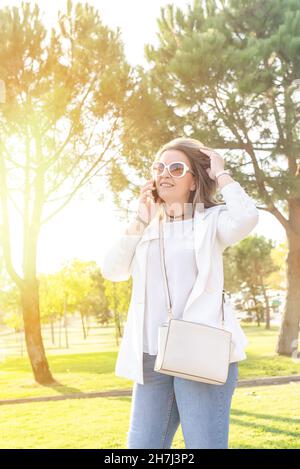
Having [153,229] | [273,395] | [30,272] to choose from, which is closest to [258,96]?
[30,272]

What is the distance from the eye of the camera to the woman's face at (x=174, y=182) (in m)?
2.44

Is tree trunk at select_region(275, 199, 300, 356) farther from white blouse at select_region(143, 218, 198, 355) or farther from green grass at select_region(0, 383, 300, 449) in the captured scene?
white blouse at select_region(143, 218, 198, 355)

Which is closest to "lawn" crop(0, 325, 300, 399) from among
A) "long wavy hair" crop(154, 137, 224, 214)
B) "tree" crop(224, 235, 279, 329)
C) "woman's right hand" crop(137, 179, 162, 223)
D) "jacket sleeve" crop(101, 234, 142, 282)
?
"jacket sleeve" crop(101, 234, 142, 282)

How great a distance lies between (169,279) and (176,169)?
477 mm

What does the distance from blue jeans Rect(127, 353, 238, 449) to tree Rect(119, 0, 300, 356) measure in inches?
471

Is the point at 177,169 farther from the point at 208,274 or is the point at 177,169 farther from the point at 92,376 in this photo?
the point at 92,376

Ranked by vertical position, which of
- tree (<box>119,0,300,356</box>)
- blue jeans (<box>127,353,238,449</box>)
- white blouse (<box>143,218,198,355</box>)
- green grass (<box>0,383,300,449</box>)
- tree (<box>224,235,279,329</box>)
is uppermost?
tree (<box>119,0,300,356</box>)

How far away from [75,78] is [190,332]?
10460 mm

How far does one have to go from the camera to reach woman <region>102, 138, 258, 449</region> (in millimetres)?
2154

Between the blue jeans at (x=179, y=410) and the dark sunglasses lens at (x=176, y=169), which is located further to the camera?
the dark sunglasses lens at (x=176, y=169)

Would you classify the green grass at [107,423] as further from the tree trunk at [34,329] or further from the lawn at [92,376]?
the tree trunk at [34,329]

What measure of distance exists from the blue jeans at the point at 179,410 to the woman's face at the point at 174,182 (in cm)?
65

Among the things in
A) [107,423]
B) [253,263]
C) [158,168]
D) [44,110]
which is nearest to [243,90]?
[44,110]

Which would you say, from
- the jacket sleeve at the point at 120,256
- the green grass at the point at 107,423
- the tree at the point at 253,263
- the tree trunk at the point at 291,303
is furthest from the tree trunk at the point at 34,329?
the tree at the point at 253,263
